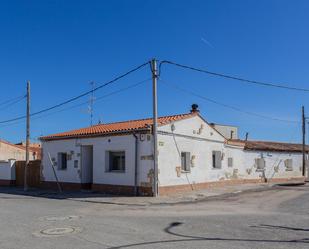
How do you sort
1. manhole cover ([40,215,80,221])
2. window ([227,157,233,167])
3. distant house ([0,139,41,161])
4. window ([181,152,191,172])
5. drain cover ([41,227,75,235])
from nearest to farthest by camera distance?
drain cover ([41,227,75,235]) < manhole cover ([40,215,80,221]) < window ([181,152,191,172]) < window ([227,157,233,167]) < distant house ([0,139,41,161])

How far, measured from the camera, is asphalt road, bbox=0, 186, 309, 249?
29.6 ft

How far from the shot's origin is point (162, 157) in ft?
71.3

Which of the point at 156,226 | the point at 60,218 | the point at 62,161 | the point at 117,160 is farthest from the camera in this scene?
the point at 62,161

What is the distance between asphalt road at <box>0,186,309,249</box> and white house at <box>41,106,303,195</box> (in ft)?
15.4

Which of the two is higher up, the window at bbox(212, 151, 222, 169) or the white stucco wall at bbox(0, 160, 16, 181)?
the window at bbox(212, 151, 222, 169)

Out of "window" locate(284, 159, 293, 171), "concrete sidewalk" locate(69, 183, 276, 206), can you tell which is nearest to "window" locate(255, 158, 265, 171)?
"window" locate(284, 159, 293, 171)

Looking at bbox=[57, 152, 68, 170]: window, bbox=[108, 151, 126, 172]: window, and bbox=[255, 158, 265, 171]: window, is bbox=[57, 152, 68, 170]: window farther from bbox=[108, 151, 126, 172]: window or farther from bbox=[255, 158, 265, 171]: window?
bbox=[255, 158, 265, 171]: window

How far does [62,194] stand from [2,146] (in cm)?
2355

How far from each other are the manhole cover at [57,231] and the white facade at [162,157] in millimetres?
9902

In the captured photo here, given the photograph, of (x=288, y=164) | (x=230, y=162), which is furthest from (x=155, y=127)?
(x=288, y=164)

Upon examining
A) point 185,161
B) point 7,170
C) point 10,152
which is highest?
point 10,152

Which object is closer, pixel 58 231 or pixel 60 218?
pixel 58 231

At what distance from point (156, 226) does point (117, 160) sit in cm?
1201

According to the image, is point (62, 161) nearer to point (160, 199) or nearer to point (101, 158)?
point (101, 158)
